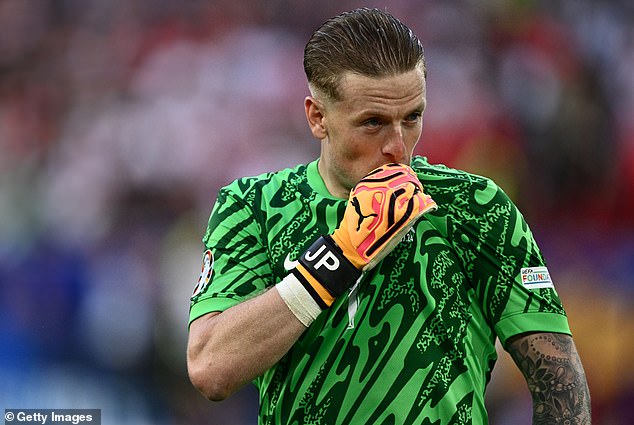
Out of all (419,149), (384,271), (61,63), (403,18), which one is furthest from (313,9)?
(384,271)

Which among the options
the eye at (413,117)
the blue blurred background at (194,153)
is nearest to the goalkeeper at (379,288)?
the eye at (413,117)

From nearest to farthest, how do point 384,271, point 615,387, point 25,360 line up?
1. point 384,271
2. point 25,360
3. point 615,387

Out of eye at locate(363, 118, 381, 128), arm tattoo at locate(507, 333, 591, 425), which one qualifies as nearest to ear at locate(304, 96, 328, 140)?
eye at locate(363, 118, 381, 128)

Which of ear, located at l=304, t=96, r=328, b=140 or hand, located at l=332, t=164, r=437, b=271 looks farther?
ear, located at l=304, t=96, r=328, b=140

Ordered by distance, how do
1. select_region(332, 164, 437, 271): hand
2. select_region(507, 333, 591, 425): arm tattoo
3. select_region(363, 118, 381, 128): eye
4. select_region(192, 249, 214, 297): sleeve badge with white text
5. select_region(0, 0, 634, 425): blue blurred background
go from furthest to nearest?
select_region(0, 0, 634, 425): blue blurred background
select_region(192, 249, 214, 297): sleeve badge with white text
select_region(363, 118, 381, 128): eye
select_region(507, 333, 591, 425): arm tattoo
select_region(332, 164, 437, 271): hand

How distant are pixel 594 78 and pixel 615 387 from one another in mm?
1808

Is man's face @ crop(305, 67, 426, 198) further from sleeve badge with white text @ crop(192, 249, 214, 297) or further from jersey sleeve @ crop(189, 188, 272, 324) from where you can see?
sleeve badge with white text @ crop(192, 249, 214, 297)

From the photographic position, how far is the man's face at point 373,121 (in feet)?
9.00

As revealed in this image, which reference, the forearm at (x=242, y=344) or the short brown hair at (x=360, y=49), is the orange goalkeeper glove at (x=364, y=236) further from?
the short brown hair at (x=360, y=49)

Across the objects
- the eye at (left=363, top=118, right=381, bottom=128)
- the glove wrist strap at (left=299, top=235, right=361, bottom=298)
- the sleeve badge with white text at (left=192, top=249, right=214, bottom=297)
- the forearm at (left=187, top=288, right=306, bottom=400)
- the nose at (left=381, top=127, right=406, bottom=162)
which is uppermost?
the eye at (left=363, top=118, right=381, bottom=128)

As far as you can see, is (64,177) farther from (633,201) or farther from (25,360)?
(633,201)

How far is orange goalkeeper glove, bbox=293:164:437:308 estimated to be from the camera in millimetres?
2564

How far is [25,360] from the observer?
17.2ft

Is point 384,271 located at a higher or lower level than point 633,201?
lower
